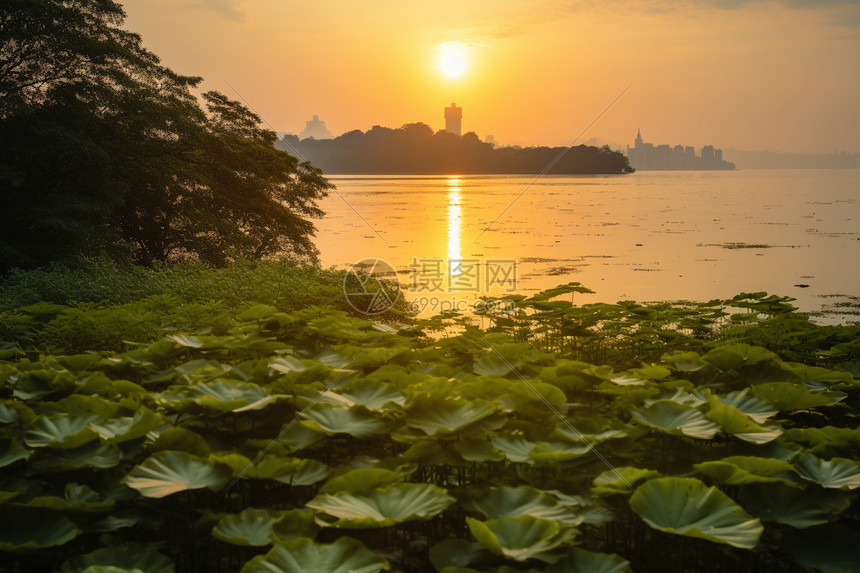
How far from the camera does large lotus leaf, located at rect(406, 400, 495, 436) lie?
86.5 inches

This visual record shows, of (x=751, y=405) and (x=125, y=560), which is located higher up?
(x=751, y=405)

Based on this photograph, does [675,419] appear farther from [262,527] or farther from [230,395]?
[230,395]

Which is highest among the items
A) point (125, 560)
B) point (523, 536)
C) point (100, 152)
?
point (100, 152)

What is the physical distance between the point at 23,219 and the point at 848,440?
14.3m

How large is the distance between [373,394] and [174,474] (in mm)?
779

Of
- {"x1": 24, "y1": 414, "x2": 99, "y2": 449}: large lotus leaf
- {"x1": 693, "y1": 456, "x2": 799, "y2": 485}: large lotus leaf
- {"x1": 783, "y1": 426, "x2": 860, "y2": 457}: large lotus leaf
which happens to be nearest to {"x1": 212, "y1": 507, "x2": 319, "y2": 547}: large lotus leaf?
{"x1": 24, "y1": 414, "x2": 99, "y2": 449}: large lotus leaf

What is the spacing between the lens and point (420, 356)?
337cm

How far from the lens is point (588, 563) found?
5.71 ft

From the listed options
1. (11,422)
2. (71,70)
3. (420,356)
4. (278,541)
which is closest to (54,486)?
(11,422)

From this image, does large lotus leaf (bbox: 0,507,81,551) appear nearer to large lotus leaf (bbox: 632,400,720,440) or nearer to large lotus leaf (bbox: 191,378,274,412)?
large lotus leaf (bbox: 191,378,274,412)

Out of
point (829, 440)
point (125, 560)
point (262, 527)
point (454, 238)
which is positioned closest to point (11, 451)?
point (125, 560)

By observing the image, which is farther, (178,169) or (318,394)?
(178,169)

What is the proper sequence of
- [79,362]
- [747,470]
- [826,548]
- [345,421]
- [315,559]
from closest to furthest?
[315,559] < [826,548] < [747,470] < [345,421] < [79,362]

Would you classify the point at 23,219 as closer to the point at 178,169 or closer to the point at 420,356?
the point at 178,169
